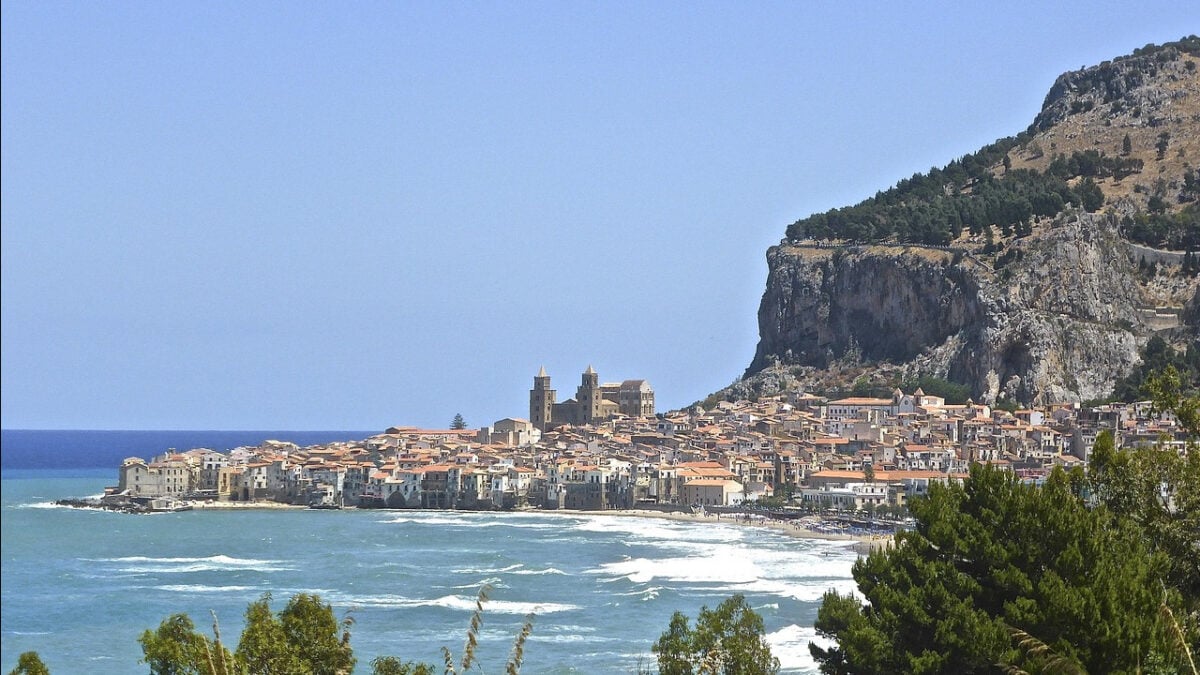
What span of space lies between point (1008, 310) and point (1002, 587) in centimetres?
7888

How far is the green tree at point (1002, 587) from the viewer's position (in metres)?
17.4

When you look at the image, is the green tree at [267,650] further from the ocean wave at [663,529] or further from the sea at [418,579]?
the ocean wave at [663,529]

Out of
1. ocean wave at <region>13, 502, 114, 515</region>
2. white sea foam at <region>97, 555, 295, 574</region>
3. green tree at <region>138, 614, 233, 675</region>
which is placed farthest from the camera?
ocean wave at <region>13, 502, 114, 515</region>

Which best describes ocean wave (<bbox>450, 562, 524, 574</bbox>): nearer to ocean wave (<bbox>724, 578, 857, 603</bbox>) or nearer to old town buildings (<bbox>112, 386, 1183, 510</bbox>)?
ocean wave (<bbox>724, 578, 857, 603</bbox>)

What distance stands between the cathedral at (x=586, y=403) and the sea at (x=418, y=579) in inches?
1261

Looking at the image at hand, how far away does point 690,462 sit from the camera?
8744 cm

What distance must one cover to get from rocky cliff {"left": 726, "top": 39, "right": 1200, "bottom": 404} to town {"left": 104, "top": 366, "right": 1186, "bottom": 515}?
13.8 feet

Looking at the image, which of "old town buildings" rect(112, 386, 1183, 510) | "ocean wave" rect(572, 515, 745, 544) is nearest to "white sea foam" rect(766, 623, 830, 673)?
"ocean wave" rect(572, 515, 745, 544)

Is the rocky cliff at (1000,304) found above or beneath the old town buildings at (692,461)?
above

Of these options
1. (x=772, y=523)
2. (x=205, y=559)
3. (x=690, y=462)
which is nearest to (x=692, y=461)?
(x=690, y=462)

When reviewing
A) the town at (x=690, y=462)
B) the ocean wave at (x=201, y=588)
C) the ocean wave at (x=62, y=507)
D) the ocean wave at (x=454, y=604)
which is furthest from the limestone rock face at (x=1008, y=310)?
the ocean wave at (x=201, y=588)

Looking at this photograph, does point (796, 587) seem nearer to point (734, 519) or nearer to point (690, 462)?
point (734, 519)

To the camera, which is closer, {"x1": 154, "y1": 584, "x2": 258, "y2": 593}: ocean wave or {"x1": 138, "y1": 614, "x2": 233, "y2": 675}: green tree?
{"x1": 138, "y1": 614, "x2": 233, "y2": 675}: green tree

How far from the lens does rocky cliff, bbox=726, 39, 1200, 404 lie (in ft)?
313
